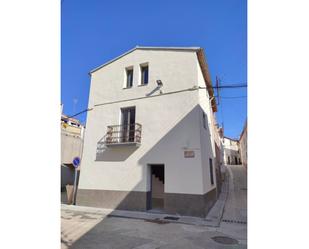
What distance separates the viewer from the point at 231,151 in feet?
127

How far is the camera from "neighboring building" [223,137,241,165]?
37234 millimetres

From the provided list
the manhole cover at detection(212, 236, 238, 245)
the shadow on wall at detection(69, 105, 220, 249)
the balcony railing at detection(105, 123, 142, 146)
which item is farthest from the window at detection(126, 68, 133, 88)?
the manhole cover at detection(212, 236, 238, 245)

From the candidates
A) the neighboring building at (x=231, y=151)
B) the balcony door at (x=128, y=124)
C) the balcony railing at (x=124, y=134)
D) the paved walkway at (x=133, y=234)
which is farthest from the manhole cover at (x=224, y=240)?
the neighboring building at (x=231, y=151)

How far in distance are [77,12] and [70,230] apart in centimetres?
574

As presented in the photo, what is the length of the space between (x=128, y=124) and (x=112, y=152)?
1540 millimetres

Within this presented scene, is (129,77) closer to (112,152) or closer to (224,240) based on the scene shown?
(112,152)

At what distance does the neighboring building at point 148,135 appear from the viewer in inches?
303

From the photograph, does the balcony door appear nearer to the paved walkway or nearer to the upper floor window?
the upper floor window

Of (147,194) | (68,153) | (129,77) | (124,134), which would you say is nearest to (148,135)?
(124,134)

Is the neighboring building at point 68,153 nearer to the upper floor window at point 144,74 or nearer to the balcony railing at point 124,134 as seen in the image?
the balcony railing at point 124,134

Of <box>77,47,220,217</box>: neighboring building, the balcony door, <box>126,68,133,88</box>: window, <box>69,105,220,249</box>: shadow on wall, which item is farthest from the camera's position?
<box>126,68,133,88</box>: window
